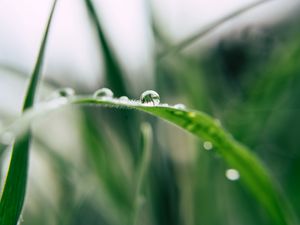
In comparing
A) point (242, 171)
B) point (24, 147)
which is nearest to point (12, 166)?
point (24, 147)

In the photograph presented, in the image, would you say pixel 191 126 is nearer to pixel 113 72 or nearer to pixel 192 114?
pixel 192 114

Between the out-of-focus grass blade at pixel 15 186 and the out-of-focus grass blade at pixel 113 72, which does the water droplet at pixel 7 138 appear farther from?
the out-of-focus grass blade at pixel 113 72

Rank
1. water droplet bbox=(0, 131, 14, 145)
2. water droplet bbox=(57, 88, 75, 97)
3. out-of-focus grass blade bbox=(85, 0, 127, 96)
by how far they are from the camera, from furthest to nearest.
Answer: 1. out-of-focus grass blade bbox=(85, 0, 127, 96)
2. water droplet bbox=(57, 88, 75, 97)
3. water droplet bbox=(0, 131, 14, 145)

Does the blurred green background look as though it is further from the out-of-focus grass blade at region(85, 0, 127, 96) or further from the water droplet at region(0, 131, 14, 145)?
the water droplet at region(0, 131, 14, 145)

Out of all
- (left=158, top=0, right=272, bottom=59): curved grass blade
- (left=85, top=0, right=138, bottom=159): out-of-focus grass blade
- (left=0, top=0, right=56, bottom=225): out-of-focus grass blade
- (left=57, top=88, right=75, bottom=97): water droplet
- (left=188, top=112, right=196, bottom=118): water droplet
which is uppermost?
(left=85, top=0, right=138, bottom=159): out-of-focus grass blade

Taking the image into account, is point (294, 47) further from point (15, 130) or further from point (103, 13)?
point (15, 130)

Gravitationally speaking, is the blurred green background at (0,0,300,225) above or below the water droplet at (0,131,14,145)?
above

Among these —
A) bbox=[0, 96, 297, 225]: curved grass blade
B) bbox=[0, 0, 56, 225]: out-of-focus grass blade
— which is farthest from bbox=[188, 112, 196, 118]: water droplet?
bbox=[0, 0, 56, 225]: out-of-focus grass blade

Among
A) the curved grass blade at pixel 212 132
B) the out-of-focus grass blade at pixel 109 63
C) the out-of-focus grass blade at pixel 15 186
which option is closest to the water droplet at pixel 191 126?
the curved grass blade at pixel 212 132

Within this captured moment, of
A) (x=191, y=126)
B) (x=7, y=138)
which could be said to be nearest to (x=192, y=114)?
(x=191, y=126)
